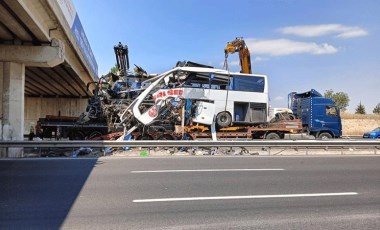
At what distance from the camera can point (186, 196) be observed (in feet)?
23.4

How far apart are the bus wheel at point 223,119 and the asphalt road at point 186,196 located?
7273 mm

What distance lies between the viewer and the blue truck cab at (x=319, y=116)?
76.3ft

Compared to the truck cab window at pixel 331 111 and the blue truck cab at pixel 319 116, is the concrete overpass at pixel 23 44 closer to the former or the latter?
the blue truck cab at pixel 319 116

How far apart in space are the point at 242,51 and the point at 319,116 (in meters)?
5.49

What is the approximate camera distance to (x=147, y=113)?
57.2 feet

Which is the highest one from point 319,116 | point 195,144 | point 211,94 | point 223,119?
point 211,94

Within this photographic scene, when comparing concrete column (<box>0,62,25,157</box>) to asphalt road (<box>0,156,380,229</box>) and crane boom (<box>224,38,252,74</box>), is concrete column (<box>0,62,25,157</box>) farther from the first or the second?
crane boom (<box>224,38,252,74</box>)

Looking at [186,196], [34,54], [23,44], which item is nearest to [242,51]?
[34,54]

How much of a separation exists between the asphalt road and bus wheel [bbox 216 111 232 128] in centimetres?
727

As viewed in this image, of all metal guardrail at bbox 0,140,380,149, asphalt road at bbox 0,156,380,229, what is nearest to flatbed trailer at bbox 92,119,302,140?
metal guardrail at bbox 0,140,380,149

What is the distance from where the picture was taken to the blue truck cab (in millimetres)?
23266

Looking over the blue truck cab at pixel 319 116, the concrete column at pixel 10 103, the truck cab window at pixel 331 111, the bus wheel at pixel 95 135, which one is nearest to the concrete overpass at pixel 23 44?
the concrete column at pixel 10 103

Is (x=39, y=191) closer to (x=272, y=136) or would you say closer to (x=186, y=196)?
(x=186, y=196)

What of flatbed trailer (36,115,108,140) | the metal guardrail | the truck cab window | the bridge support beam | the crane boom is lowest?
the metal guardrail
